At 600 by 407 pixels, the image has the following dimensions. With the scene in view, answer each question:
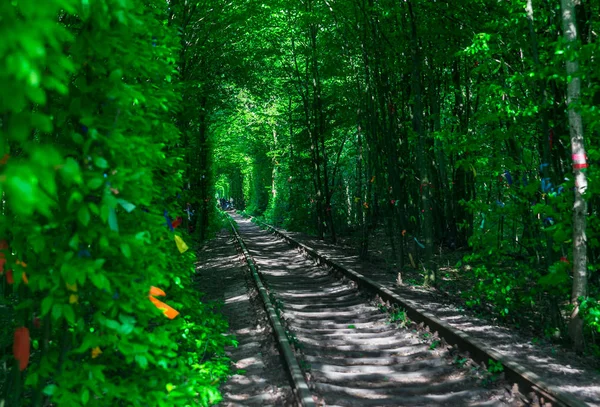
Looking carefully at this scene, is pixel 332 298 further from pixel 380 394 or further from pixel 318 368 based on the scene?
pixel 380 394

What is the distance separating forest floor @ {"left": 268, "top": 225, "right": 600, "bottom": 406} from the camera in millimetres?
4953

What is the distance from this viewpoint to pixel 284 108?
3103 cm

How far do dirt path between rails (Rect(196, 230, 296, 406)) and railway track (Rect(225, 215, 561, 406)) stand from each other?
8.2 inches

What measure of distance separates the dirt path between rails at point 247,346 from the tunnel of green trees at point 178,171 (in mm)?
410

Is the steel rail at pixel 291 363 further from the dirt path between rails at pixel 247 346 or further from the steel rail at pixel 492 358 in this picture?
the steel rail at pixel 492 358

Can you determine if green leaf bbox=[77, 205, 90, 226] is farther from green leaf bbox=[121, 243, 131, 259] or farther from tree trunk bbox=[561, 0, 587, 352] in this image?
tree trunk bbox=[561, 0, 587, 352]

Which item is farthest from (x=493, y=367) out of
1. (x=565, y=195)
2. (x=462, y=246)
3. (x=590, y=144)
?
(x=462, y=246)

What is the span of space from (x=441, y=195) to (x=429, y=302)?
8.23 meters

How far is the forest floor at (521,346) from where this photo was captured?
4953mm

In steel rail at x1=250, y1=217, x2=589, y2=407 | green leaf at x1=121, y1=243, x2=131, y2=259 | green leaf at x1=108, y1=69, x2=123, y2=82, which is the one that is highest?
green leaf at x1=108, y1=69, x2=123, y2=82

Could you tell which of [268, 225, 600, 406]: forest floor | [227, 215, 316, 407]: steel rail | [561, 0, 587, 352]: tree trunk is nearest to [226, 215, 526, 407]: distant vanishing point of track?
[227, 215, 316, 407]: steel rail

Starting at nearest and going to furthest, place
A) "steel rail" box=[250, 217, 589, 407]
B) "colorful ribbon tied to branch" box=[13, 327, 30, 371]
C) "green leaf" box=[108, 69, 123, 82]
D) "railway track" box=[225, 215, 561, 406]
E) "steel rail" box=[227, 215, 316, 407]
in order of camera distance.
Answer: "green leaf" box=[108, 69, 123, 82]
"colorful ribbon tied to branch" box=[13, 327, 30, 371]
"steel rail" box=[250, 217, 589, 407]
"steel rail" box=[227, 215, 316, 407]
"railway track" box=[225, 215, 561, 406]

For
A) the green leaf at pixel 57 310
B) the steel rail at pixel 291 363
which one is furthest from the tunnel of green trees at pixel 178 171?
the steel rail at pixel 291 363

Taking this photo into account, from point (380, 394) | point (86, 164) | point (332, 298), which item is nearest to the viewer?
point (86, 164)
